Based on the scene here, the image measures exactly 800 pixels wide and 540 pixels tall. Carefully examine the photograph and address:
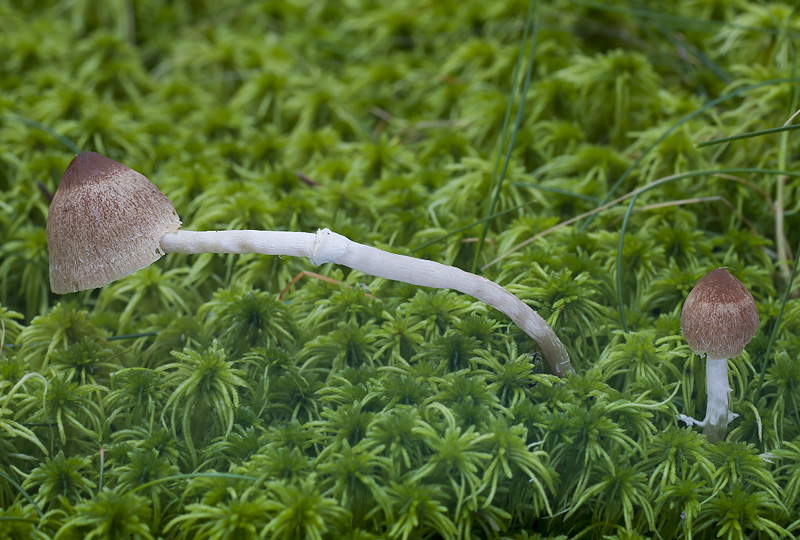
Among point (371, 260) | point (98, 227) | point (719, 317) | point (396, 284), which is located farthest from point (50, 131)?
point (719, 317)

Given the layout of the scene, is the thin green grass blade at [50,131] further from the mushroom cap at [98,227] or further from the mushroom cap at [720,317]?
the mushroom cap at [720,317]

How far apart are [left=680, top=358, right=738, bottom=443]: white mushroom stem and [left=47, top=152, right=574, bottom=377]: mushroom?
50cm

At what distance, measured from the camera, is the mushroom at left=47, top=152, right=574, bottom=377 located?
1.85 m

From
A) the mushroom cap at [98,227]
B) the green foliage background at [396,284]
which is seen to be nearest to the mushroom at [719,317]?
the green foliage background at [396,284]

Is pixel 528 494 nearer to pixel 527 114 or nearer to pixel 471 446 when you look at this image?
pixel 471 446

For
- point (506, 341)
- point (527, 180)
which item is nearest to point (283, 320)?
point (506, 341)

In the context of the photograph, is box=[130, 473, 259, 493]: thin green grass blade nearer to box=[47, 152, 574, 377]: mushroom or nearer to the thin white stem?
box=[47, 152, 574, 377]: mushroom

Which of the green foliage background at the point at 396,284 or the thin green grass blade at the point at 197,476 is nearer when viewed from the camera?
the thin green grass blade at the point at 197,476

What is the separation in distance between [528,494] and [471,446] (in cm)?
23

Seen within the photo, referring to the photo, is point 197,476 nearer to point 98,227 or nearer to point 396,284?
point 98,227

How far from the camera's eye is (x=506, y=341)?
217 cm

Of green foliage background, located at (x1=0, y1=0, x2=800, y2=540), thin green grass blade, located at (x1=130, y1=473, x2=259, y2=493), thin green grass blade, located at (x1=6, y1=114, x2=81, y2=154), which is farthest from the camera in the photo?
thin green grass blade, located at (x1=6, y1=114, x2=81, y2=154)

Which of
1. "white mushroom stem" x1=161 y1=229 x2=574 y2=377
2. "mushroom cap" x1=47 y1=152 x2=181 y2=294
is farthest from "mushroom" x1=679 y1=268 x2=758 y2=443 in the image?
"mushroom cap" x1=47 y1=152 x2=181 y2=294

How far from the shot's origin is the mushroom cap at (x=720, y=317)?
182 centimetres
